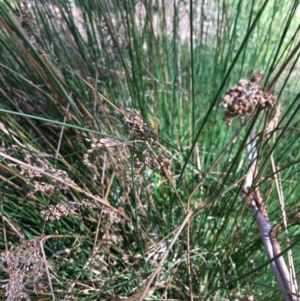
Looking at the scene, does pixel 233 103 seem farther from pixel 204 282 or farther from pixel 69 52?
pixel 69 52

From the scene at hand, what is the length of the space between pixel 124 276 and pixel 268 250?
0.31 metres

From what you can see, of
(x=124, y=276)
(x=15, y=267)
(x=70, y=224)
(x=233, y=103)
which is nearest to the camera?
(x=233, y=103)

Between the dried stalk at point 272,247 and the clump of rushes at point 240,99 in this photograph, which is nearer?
the clump of rushes at point 240,99

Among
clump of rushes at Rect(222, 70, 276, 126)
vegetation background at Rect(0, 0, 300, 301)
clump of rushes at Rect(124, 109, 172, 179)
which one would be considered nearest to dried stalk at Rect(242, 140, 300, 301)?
vegetation background at Rect(0, 0, 300, 301)

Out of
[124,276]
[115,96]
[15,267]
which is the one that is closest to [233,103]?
[15,267]

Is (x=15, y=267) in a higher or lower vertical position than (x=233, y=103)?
lower

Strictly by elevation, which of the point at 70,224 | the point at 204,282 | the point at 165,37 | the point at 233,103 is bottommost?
the point at 204,282

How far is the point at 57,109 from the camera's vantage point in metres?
1.13

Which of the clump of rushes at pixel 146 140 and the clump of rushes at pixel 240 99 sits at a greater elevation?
the clump of rushes at pixel 240 99

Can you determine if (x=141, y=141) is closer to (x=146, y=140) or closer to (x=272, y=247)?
(x=146, y=140)

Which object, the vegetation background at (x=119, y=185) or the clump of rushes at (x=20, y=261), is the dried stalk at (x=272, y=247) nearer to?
the vegetation background at (x=119, y=185)

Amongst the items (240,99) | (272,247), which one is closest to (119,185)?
(272,247)

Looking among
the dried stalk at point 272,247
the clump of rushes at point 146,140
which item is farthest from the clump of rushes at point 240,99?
the dried stalk at point 272,247

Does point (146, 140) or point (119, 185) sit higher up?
point (146, 140)
